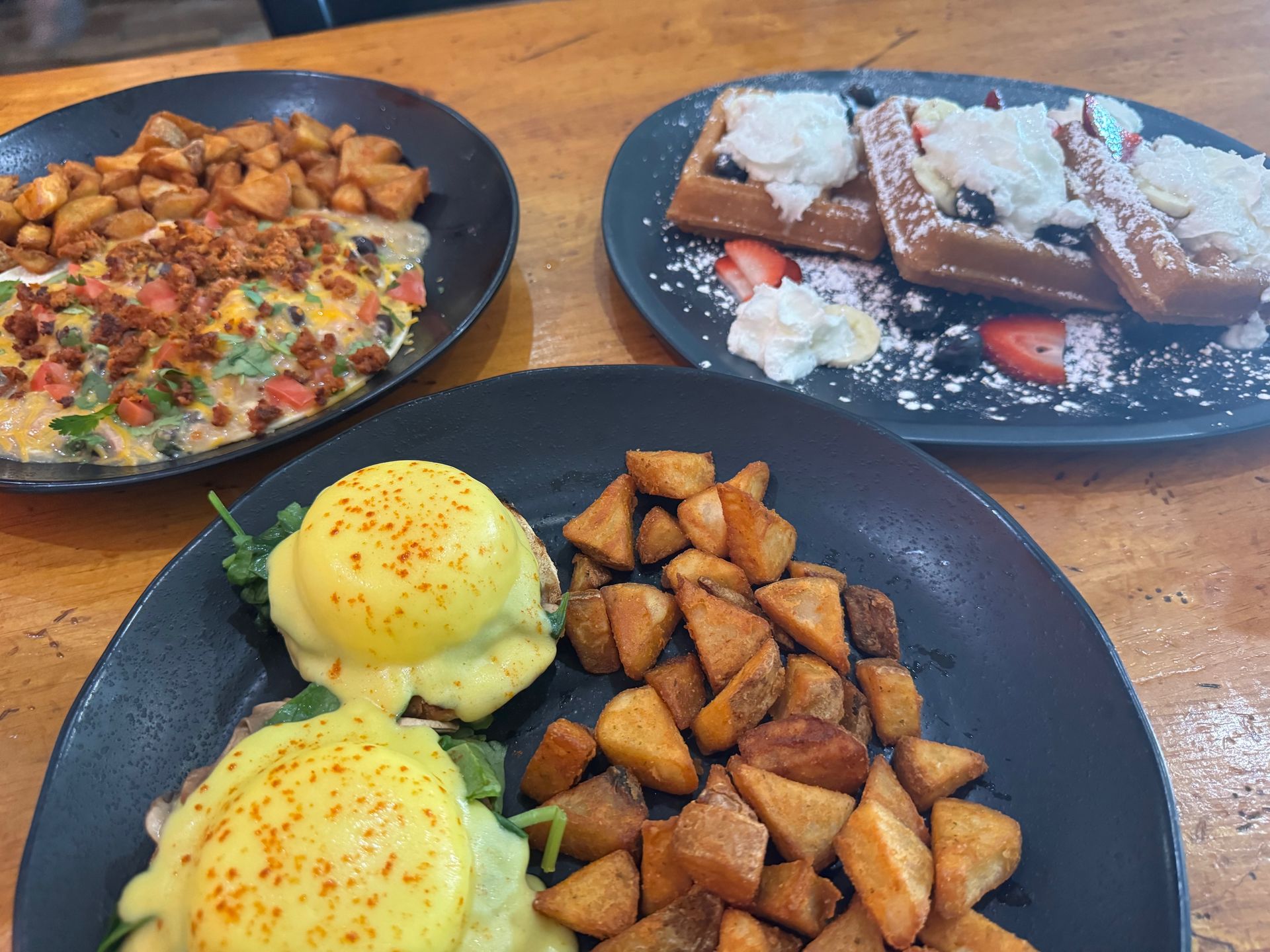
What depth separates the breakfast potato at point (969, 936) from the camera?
120 centimetres

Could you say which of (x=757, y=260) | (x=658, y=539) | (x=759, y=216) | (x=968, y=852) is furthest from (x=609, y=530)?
(x=759, y=216)

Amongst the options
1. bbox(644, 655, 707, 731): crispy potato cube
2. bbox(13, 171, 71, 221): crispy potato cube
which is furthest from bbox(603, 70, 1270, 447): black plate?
bbox(13, 171, 71, 221): crispy potato cube

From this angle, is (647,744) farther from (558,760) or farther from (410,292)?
(410,292)

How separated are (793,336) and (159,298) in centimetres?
175

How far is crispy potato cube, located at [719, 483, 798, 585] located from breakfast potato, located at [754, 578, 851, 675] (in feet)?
0.23

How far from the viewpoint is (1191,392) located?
7.07ft

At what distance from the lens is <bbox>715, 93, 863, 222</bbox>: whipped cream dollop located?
2.47m

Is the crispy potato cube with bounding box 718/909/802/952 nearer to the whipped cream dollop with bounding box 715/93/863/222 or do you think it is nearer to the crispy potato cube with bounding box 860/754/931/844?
the crispy potato cube with bounding box 860/754/931/844

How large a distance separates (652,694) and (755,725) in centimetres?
20

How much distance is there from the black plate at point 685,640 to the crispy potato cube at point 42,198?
4.75ft

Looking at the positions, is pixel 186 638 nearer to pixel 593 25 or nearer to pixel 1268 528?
pixel 1268 528

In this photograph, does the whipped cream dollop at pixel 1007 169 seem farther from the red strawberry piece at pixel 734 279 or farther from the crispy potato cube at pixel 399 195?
the crispy potato cube at pixel 399 195

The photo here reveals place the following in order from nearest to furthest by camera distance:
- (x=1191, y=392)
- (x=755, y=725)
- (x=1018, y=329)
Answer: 1. (x=755, y=725)
2. (x=1191, y=392)
3. (x=1018, y=329)

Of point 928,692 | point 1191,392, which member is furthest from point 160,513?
point 1191,392
